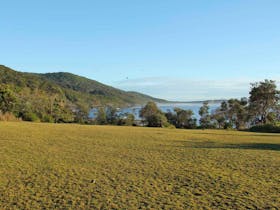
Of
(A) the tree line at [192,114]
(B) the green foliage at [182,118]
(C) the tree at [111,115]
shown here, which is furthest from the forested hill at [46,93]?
(B) the green foliage at [182,118]

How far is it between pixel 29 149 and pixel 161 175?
13.5 feet

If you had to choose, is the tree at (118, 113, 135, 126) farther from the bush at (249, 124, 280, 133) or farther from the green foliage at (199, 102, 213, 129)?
the bush at (249, 124, 280, 133)

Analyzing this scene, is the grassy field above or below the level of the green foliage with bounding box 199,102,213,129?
below

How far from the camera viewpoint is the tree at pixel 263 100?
30.3 m

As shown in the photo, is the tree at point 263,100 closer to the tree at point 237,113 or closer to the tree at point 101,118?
the tree at point 237,113

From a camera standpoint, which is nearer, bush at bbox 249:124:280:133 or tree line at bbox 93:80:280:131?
bush at bbox 249:124:280:133

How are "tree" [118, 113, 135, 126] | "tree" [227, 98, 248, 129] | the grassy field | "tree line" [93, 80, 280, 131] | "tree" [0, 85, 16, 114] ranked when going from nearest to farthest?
1. the grassy field
2. "tree" [0, 85, 16, 114]
3. "tree line" [93, 80, 280, 131]
4. "tree" [118, 113, 135, 126]
5. "tree" [227, 98, 248, 129]

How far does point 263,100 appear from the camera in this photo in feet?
103

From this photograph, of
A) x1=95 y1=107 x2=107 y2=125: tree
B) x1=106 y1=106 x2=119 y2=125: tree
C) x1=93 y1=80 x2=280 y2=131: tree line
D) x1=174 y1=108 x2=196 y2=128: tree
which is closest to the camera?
x1=93 y1=80 x2=280 y2=131: tree line

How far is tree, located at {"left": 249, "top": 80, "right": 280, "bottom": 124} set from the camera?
30266 millimetres

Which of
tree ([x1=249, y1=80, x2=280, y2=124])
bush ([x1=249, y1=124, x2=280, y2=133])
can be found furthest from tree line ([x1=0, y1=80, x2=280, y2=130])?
bush ([x1=249, y1=124, x2=280, y2=133])

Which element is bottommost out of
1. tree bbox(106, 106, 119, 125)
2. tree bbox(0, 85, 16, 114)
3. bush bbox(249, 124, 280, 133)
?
bush bbox(249, 124, 280, 133)

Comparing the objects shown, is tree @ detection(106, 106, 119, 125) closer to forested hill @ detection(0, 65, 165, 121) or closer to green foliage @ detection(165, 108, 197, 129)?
forested hill @ detection(0, 65, 165, 121)

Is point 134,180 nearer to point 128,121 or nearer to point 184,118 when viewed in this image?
point 128,121
